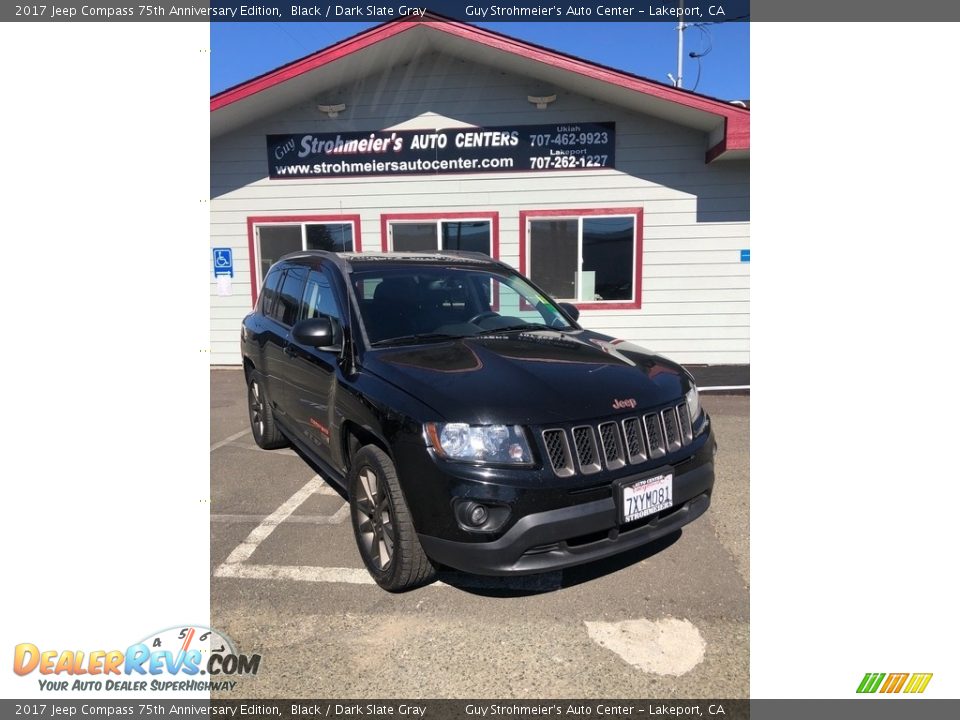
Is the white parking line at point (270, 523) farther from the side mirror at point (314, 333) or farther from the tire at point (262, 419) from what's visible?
the side mirror at point (314, 333)

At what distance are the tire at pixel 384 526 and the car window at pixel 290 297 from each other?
175 centimetres

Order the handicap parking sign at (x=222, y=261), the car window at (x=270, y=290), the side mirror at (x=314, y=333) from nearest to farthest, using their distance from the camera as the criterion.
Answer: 1. the side mirror at (x=314, y=333)
2. the car window at (x=270, y=290)
3. the handicap parking sign at (x=222, y=261)

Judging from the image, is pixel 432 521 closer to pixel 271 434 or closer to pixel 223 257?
pixel 271 434

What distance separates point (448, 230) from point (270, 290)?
4.42 m

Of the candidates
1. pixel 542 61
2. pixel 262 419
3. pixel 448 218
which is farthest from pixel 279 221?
pixel 262 419

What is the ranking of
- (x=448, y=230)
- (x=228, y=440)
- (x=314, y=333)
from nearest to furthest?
(x=314, y=333), (x=228, y=440), (x=448, y=230)

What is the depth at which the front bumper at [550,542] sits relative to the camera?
245 cm

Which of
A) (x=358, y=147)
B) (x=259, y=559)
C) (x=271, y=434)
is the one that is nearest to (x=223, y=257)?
(x=358, y=147)

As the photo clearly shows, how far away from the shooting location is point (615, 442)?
105 inches

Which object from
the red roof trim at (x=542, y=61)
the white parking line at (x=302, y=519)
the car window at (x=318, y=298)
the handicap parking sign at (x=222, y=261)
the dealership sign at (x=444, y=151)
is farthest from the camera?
the handicap parking sign at (x=222, y=261)

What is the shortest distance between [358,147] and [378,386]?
7.15 metres

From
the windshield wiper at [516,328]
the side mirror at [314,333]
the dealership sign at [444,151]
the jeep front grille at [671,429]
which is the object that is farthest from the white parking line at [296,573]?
the dealership sign at [444,151]

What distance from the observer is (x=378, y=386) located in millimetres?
2885
